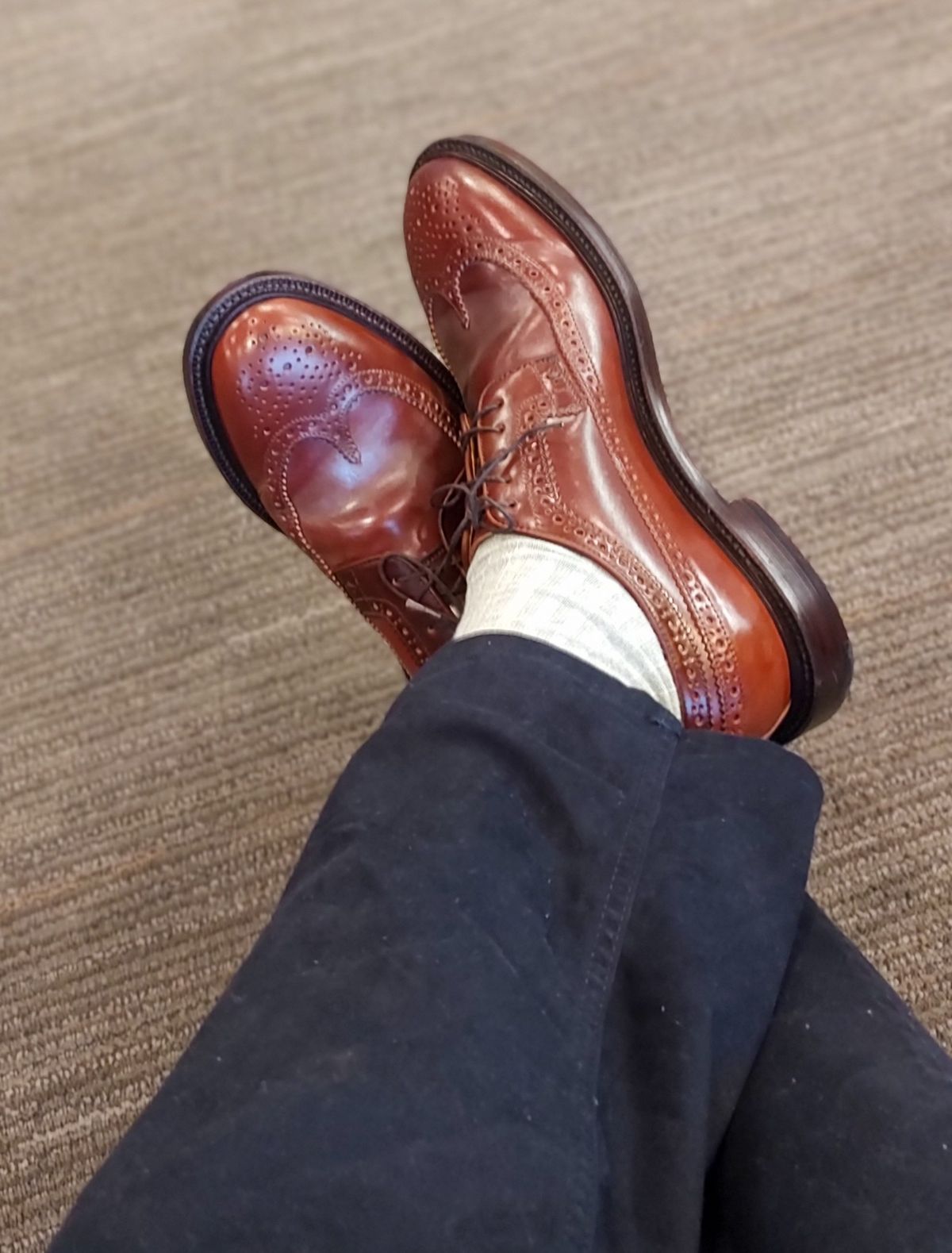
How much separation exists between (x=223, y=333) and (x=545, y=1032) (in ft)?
1.81

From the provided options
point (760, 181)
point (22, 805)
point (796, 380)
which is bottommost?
point (22, 805)

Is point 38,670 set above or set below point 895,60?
below

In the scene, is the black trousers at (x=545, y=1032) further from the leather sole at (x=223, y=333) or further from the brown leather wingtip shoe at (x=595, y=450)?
the leather sole at (x=223, y=333)

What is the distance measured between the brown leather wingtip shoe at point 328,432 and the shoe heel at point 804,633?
0.73 feet

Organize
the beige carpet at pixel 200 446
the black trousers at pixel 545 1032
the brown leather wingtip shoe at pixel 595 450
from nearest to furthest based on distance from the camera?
the black trousers at pixel 545 1032 → the brown leather wingtip shoe at pixel 595 450 → the beige carpet at pixel 200 446

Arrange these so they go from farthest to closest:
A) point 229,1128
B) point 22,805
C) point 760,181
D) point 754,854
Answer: point 760,181, point 22,805, point 754,854, point 229,1128

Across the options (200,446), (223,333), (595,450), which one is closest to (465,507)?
(595,450)

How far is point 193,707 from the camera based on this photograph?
874 mm

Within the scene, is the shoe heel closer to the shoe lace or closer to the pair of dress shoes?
the pair of dress shoes

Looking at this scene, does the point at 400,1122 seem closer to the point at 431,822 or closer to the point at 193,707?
the point at 431,822

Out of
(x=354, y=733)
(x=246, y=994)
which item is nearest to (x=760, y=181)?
(x=354, y=733)

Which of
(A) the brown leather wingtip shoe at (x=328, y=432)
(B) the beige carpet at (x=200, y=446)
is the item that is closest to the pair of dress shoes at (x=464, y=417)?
(A) the brown leather wingtip shoe at (x=328, y=432)

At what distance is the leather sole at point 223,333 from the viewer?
0.79 meters

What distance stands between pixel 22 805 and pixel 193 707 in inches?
5.7
